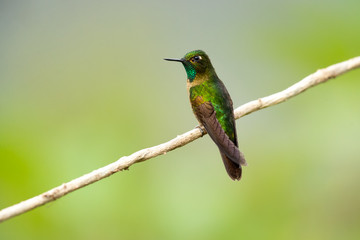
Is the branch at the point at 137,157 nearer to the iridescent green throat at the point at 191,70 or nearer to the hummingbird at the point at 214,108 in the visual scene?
the hummingbird at the point at 214,108

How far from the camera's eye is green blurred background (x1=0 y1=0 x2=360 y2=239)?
3635 millimetres

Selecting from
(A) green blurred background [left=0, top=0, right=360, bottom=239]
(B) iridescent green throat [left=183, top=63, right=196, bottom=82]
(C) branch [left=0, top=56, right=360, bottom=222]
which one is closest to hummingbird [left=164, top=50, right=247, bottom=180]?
(B) iridescent green throat [left=183, top=63, right=196, bottom=82]

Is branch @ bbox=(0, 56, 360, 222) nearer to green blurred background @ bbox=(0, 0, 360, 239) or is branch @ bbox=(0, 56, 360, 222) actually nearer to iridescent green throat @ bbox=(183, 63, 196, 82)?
iridescent green throat @ bbox=(183, 63, 196, 82)

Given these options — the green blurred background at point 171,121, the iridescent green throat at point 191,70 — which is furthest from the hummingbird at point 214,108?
the green blurred background at point 171,121

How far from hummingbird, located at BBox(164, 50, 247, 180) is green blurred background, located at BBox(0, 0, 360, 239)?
2.74ft

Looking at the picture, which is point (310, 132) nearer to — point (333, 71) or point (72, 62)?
point (333, 71)

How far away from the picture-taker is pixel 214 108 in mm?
3076

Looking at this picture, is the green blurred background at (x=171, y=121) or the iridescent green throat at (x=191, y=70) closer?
the iridescent green throat at (x=191, y=70)

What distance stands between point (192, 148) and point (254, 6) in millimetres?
1668

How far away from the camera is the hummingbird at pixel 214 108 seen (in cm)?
273

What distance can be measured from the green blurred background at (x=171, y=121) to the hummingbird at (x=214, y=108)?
2.74 feet

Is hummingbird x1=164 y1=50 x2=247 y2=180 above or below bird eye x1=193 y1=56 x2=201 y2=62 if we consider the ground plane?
below

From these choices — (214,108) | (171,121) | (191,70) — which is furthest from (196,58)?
(171,121)

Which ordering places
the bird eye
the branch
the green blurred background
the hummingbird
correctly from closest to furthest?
1. the branch
2. the hummingbird
3. the bird eye
4. the green blurred background
